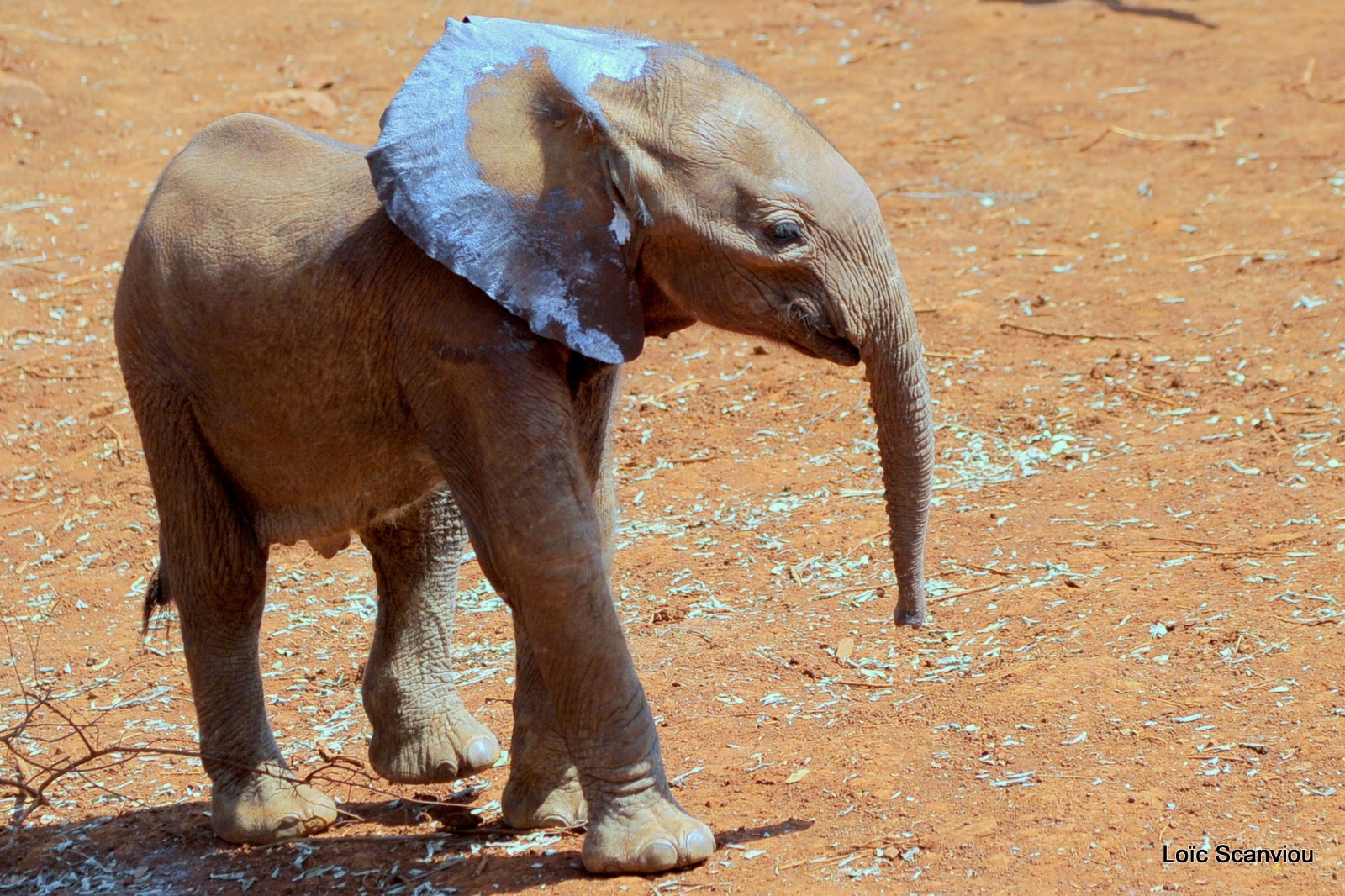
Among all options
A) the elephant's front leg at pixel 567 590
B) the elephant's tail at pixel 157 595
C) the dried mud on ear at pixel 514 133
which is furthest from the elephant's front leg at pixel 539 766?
the dried mud on ear at pixel 514 133

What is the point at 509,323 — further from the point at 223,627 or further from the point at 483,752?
the point at 483,752

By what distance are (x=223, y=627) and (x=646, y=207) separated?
195cm

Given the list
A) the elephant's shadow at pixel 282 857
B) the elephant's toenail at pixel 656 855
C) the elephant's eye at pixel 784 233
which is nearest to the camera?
the elephant's eye at pixel 784 233

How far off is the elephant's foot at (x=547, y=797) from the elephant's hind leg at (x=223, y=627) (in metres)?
0.67

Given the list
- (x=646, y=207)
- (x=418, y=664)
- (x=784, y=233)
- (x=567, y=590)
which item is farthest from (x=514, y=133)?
(x=418, y=664)

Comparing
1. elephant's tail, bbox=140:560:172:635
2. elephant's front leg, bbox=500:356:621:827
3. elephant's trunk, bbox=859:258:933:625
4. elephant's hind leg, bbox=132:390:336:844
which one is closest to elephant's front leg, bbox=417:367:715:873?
elephant's front leg, bbox=500:356:621:827

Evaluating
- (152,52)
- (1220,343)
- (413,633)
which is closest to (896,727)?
(413,633)

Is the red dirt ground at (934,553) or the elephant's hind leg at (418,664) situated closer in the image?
the red dirt ground at (934,553)

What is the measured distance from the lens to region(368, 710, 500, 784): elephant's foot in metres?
5.16

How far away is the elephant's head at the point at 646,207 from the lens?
12.6 ft

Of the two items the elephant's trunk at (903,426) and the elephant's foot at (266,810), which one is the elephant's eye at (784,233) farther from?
the elephant's foot at (266,810)

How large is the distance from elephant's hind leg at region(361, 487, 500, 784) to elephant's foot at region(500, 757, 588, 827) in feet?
1.84

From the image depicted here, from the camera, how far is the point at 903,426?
13.1 feet

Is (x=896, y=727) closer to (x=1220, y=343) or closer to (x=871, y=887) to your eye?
(x=871, y=887)
